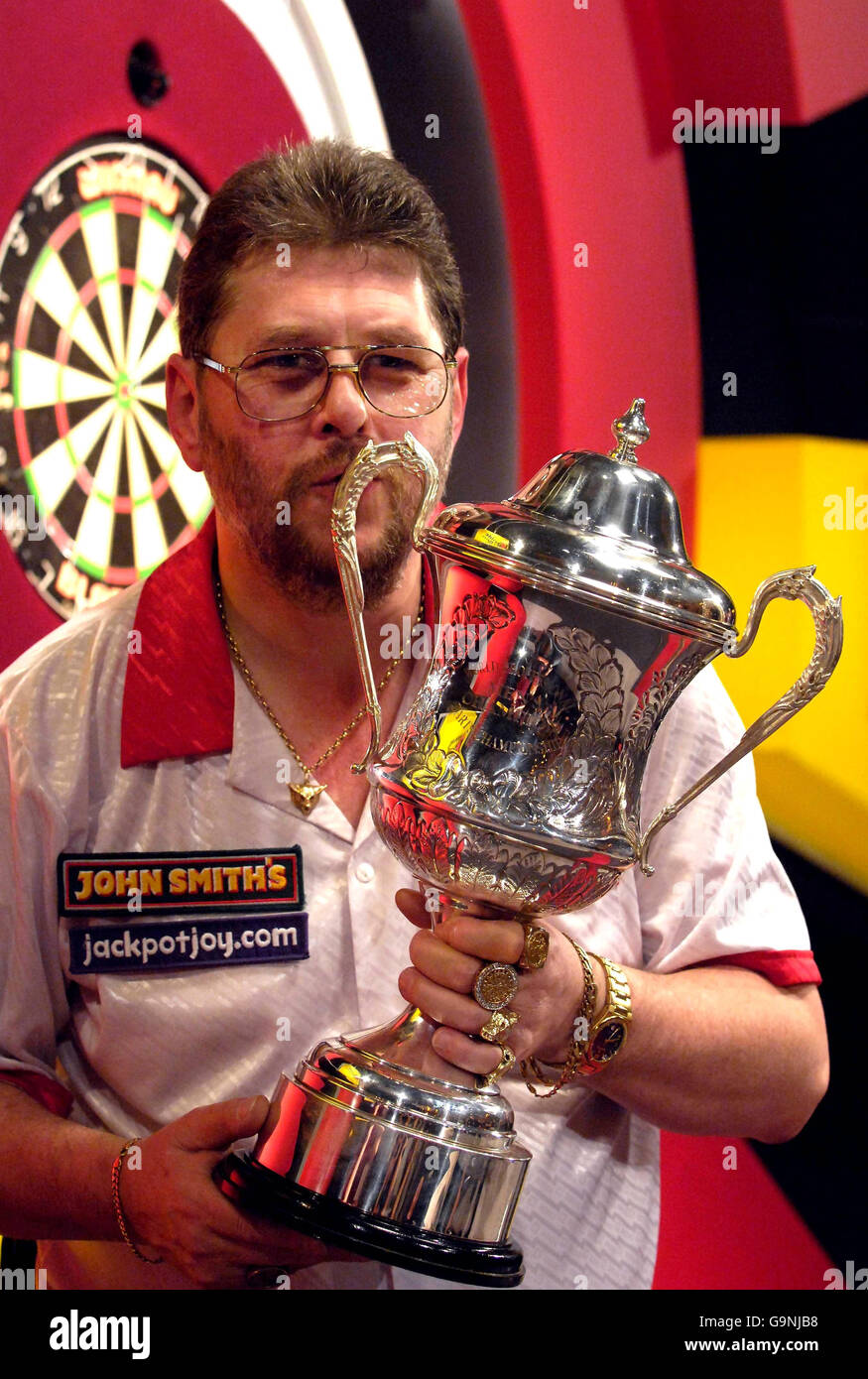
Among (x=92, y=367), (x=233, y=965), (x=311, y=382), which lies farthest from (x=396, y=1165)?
(x=92, y=367)

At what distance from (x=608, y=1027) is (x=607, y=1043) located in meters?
0.02

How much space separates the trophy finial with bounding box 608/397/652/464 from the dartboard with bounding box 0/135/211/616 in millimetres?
729

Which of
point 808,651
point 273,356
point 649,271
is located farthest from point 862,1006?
point 273,356

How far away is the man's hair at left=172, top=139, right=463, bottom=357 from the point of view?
151 centimetres

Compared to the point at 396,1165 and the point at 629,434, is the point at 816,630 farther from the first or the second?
the point at 396,1165

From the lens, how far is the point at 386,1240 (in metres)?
1.17

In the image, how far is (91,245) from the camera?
171 centimetres

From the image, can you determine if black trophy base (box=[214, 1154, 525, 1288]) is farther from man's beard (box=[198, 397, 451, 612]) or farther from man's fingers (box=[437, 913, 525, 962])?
man's beard (box=[198, 397, 451, 612])

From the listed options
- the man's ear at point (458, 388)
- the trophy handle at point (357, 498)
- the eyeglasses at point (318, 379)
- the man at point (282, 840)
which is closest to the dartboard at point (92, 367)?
the man at point (282, 840)

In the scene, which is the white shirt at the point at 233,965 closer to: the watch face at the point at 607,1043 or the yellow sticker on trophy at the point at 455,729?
the watch face at the point at 607,1043

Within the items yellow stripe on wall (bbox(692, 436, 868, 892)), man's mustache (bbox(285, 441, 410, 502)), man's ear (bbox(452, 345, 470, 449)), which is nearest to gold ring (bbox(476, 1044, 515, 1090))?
man's mustache (bbox(285, 441, 410, 502))

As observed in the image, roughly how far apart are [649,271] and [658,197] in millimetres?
114

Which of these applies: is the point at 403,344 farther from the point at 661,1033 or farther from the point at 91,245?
the point at 661,1033
